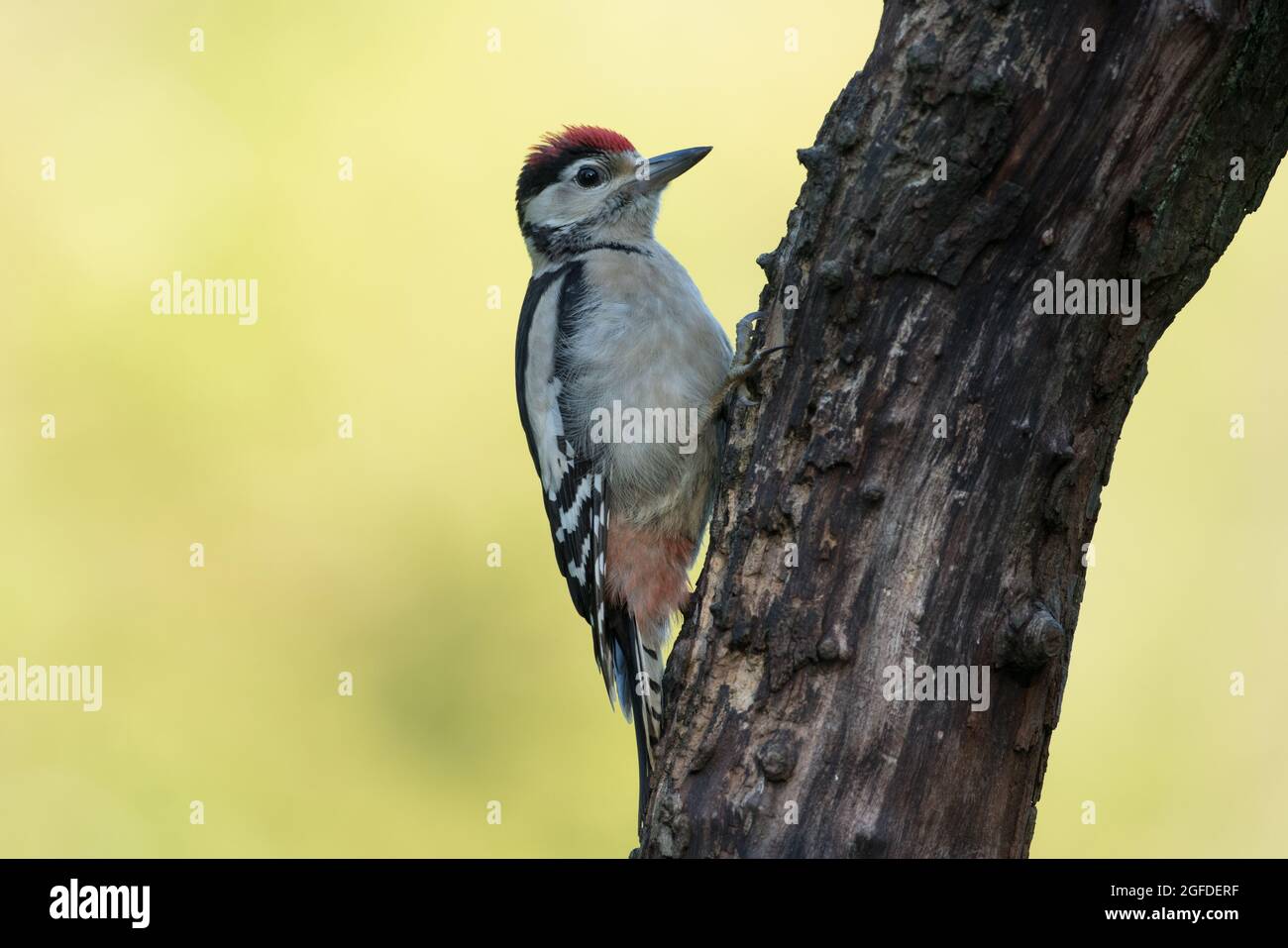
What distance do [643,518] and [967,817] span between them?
171 cm

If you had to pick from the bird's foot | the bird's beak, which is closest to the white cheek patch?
the bird's beak

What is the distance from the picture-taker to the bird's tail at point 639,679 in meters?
3.39

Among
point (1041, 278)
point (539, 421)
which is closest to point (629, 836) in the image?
point (539, 421)

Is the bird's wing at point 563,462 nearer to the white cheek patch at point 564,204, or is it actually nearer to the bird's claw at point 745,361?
the white cheek patch at point 564,204

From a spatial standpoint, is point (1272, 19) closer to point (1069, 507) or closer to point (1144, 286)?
point (1144, 286)

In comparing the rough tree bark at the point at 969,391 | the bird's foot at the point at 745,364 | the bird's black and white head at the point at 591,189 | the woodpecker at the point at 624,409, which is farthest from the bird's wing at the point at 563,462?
the rough tree bark at the point at 969,391

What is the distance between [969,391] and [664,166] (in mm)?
2228

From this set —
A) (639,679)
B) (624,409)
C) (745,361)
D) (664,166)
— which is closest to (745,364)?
(745,361)

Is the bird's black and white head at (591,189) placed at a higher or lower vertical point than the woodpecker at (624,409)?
higher

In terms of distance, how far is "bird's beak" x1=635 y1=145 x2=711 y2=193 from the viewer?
4.33 meters

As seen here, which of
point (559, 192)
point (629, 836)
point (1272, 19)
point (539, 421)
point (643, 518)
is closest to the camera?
point (1272, 19)

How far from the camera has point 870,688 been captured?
2363 mm

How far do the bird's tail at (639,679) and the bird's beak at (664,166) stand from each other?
59.4 inches

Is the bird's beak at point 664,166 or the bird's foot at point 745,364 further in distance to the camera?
the bird's beak at point 664,166
